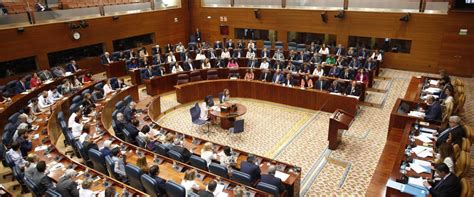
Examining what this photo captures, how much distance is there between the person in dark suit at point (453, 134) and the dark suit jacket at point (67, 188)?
764 centimetres

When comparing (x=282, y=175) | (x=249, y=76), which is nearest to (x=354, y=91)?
(x=249, y=76)

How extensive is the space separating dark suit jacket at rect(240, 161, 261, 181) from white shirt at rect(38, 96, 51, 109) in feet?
26.8

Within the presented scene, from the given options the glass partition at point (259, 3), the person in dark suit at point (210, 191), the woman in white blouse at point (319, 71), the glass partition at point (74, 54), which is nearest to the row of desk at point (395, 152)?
the person in dark suit at point (210, 191)

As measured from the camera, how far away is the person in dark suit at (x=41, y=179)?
713cm

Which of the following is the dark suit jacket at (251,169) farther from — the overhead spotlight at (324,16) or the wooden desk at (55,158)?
the overhead spotlight at (324,16)

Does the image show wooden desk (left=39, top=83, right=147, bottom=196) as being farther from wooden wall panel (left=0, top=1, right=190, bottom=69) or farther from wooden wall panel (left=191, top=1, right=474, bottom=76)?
wooden wall panel (left=191, top=1, right=474, bottom=76)

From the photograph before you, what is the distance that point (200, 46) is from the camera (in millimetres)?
20156

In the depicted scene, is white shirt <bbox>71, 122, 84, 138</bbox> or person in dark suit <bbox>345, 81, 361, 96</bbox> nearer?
white shirt <bbox>71, 122, 84, 138</bbox>

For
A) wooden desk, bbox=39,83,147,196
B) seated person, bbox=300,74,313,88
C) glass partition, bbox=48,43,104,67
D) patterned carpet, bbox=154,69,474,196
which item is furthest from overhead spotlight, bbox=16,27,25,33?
seated person, bbox=300,74,313,88

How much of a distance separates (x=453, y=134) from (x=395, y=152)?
55.9 inches

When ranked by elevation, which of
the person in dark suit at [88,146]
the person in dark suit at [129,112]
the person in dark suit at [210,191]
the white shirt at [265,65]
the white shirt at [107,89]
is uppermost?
the white shirt at [265,65]

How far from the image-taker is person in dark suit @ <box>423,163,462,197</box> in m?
5.94

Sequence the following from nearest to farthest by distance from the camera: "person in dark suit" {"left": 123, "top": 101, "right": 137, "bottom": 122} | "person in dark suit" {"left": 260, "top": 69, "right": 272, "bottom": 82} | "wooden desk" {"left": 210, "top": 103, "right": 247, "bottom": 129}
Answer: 1. "person in dark suit" {"left": 123, "top": 101, "right": 137, "bottom": 122}
2. "wooden desk" {"left": 210, "top": 103, "right": 247, "bottom": 129}
3. "person in dark suit" {"left": 260, "top": 69, "right": 272, "bottom": 82}

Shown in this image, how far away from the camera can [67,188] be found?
6.71 meters
